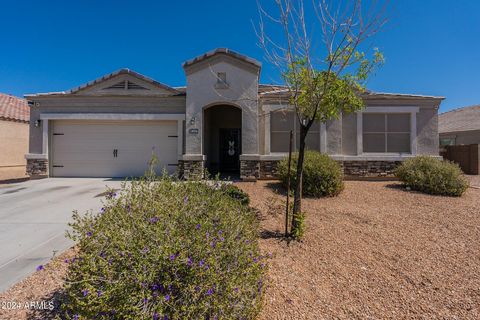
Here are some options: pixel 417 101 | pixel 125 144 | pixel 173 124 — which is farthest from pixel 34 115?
pixel 417 101

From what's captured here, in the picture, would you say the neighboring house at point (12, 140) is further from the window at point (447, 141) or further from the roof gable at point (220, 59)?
the window at point (447, 141)

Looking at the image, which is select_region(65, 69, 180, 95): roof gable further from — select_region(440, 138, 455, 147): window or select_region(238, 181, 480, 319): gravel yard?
select_region(440, 138, 455, 147): window

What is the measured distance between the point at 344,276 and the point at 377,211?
11.2 feet

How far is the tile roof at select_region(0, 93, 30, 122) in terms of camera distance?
13.4 meters

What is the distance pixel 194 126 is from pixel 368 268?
26.5 feet

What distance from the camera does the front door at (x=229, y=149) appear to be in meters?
12.7

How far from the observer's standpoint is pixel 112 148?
1065 cm

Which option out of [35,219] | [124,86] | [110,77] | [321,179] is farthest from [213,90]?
[35,219]

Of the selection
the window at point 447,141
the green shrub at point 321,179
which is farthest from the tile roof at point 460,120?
the green shrub at point 321,179

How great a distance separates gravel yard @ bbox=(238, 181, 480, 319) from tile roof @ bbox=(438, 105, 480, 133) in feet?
62.4

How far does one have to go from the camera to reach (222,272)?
2.02m

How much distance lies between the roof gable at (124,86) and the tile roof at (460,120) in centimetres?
2400

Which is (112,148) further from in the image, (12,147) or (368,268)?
(368,268)

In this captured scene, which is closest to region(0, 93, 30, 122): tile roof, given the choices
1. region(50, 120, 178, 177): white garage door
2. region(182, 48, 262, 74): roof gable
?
region(50, 120, 178, 177): white garage door
